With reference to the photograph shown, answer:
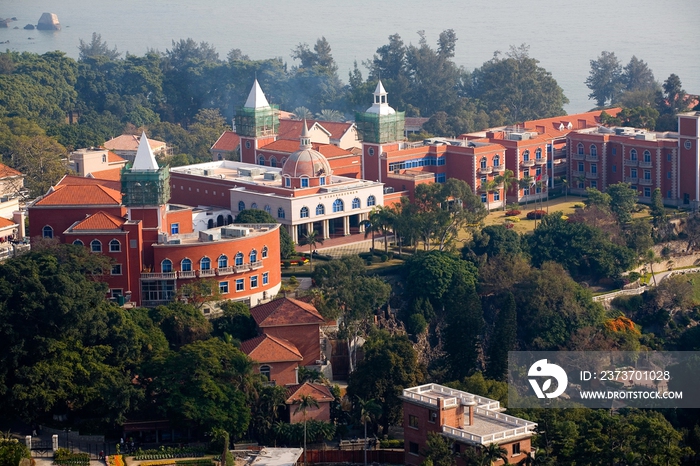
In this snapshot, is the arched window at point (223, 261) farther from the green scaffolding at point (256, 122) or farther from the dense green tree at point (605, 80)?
the dense green tree at point (605, 80)

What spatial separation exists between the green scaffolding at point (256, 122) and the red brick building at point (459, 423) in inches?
1362

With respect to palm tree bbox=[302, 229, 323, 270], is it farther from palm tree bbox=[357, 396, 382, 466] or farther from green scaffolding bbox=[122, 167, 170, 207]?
palm tree bbox=[357, 396, 382, 466]

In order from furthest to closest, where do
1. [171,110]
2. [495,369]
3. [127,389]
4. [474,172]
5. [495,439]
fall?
[171,110] < [474,172] < [495,369] < [127,389] < [495,439]

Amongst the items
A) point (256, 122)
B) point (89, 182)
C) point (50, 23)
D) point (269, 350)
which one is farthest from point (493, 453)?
point (50, 23)

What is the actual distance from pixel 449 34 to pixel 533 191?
134 ft

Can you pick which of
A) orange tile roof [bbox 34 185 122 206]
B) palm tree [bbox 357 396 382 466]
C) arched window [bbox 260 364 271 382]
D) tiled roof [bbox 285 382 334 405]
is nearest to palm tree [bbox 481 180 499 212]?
orange tile roof [bbox 34 185 122 206]

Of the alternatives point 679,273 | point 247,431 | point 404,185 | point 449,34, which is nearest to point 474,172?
point 404,185

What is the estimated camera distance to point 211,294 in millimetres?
63375

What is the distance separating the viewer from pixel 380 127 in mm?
81375

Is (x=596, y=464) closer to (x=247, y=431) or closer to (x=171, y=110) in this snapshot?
(x=247, y=431)

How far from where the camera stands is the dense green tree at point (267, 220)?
70.2 metres

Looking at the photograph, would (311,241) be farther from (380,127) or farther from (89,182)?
(380,127)

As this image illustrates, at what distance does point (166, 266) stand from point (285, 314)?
5.53 meters

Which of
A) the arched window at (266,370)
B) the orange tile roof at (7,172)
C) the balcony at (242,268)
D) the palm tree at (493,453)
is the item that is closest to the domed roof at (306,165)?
the balcony at (242,268)
